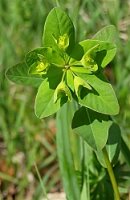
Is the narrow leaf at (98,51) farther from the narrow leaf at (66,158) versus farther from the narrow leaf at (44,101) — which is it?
the narrow leaf at (66,158)

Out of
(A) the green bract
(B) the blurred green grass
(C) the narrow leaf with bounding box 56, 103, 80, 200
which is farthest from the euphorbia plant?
(B) the blurred green grass

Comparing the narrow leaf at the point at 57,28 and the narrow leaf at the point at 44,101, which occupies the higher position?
the narrow leaf at the point at 57,28

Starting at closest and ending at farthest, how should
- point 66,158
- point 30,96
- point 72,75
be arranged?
point 72,75 → point 66,158 → point 30,96

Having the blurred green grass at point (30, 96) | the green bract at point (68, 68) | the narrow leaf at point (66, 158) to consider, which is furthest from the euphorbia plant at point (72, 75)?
the blurred green grass at point (30, 96)

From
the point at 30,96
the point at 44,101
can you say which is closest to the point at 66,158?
the point at 44,101

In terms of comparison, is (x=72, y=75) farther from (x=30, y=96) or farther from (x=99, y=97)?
(x=30, y=96)

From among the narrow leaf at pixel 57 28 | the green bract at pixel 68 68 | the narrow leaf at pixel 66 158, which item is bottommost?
the narrow leaf at pixel 66 158
